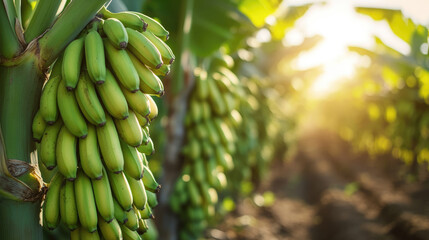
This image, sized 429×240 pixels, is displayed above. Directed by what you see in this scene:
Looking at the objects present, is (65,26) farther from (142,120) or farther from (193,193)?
(193,193)

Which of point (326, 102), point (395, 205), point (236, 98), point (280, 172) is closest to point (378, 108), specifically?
point (280, 172)

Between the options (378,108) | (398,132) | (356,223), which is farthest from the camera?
(378,108)

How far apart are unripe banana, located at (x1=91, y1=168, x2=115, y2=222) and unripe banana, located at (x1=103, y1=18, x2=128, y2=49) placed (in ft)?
1.60

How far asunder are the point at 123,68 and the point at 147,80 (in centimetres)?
12

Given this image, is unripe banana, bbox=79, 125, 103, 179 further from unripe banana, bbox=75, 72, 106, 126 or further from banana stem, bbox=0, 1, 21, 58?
banana stem, bbox=0, 1, 21, 58

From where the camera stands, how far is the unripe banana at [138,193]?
1.57 meters

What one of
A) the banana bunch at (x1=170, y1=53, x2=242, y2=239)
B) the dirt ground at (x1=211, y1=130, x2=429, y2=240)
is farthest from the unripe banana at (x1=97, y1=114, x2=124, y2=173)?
the dirt ground at (x1=211, y1=130, x2=429, y2=240)

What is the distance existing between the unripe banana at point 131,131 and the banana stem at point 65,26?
14.0 inches

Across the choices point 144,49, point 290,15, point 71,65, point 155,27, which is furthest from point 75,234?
point 290,15

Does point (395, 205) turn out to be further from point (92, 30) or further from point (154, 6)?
point (92, 30)

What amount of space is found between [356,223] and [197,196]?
205 inches

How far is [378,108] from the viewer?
13.9 meters

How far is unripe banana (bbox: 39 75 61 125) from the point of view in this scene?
141 cm

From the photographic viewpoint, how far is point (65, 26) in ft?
4.77
